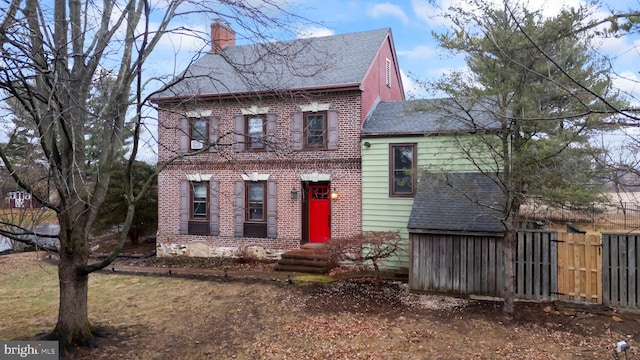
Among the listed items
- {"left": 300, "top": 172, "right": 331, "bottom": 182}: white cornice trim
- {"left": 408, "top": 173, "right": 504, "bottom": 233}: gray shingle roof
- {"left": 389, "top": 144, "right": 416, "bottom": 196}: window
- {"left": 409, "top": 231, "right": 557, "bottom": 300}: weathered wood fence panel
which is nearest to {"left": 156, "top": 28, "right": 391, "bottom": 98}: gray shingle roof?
{"left": 389, "top": 144, "right": 416, "bottom": 196}: window

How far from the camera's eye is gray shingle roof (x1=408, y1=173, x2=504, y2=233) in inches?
375

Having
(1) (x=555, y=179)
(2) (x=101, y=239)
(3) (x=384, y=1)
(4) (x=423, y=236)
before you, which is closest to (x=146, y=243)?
(2) (x=101, y=239)

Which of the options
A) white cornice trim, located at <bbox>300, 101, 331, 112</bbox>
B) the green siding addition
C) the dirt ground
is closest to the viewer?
the dirt ground

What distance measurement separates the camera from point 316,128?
46.1 feet

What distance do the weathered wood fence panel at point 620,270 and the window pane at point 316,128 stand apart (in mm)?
8495

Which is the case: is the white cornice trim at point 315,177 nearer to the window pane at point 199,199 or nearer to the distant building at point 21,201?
the window pane at point 199,199

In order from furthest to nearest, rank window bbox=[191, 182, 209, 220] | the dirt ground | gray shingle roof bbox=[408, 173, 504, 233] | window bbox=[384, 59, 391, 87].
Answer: window bbox=[384, 59, 391, 87] → window bbox=[191, 182, 209, 220] → gray shingle roof bbox=[408, 173, 504, 233] → the dirt ground

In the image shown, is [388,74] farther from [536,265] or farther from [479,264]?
[536,265]

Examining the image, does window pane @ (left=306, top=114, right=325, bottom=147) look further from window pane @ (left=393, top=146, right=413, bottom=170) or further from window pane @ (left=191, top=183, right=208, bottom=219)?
window pane @ (left=191, top=183, right=208, bottom=219)

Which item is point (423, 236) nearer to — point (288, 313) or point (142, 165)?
point (288, 313)

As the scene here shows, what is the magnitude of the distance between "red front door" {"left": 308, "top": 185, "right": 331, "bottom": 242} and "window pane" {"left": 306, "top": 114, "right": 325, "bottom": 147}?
1515 millimetres

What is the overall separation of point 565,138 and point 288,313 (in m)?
6.49

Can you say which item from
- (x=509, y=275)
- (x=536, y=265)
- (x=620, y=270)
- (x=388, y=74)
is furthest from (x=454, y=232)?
(x=388, y=74)

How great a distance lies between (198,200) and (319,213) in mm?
4901
